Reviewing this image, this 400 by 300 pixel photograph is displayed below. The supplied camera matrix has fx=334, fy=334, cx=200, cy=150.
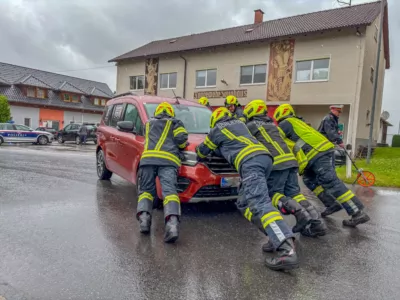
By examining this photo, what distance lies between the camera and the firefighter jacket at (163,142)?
13.8ft

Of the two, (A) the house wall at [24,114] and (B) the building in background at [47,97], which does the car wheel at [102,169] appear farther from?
(A) the house wall at [24,114]

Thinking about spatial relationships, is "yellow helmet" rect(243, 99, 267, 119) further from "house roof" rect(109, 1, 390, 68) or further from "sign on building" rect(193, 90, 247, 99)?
"sign on building" rect(193, 90, 247, 99)

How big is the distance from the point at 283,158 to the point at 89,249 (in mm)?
2481

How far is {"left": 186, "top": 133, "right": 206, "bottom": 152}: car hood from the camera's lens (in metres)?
4.74

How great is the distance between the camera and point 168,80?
23.7 meters

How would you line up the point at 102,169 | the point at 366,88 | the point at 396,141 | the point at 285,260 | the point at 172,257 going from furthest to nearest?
the point at 396,141, the point at 366,88, the point at 102,169, the point at 172,257, the point at 285,260

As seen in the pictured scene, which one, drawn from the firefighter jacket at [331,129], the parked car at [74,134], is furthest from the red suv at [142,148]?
the parked car at [74,134]

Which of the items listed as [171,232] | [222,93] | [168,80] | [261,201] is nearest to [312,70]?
[222,93]

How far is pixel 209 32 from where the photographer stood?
24812 mm

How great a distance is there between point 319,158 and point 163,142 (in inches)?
89.4

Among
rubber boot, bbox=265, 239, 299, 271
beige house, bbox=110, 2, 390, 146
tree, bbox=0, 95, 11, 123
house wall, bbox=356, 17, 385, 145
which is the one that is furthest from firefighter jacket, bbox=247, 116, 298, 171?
tree, bbox=0, 95, 11, 123

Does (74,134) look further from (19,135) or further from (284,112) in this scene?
(284,112)

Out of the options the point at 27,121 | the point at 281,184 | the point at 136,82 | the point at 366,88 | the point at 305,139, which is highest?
the point at 136,82

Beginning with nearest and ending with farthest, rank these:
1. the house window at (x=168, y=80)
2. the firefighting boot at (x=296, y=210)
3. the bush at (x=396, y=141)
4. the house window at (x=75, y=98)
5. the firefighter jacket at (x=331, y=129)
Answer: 1. the firefighting boot at (x=296, y=210)
2. the firefighter jacket at (x=331, y=129)
3. the house window at (x=168, y=80)
4. the bush at (x=396, y=141)
5. the house window at (x=75, y=98)
